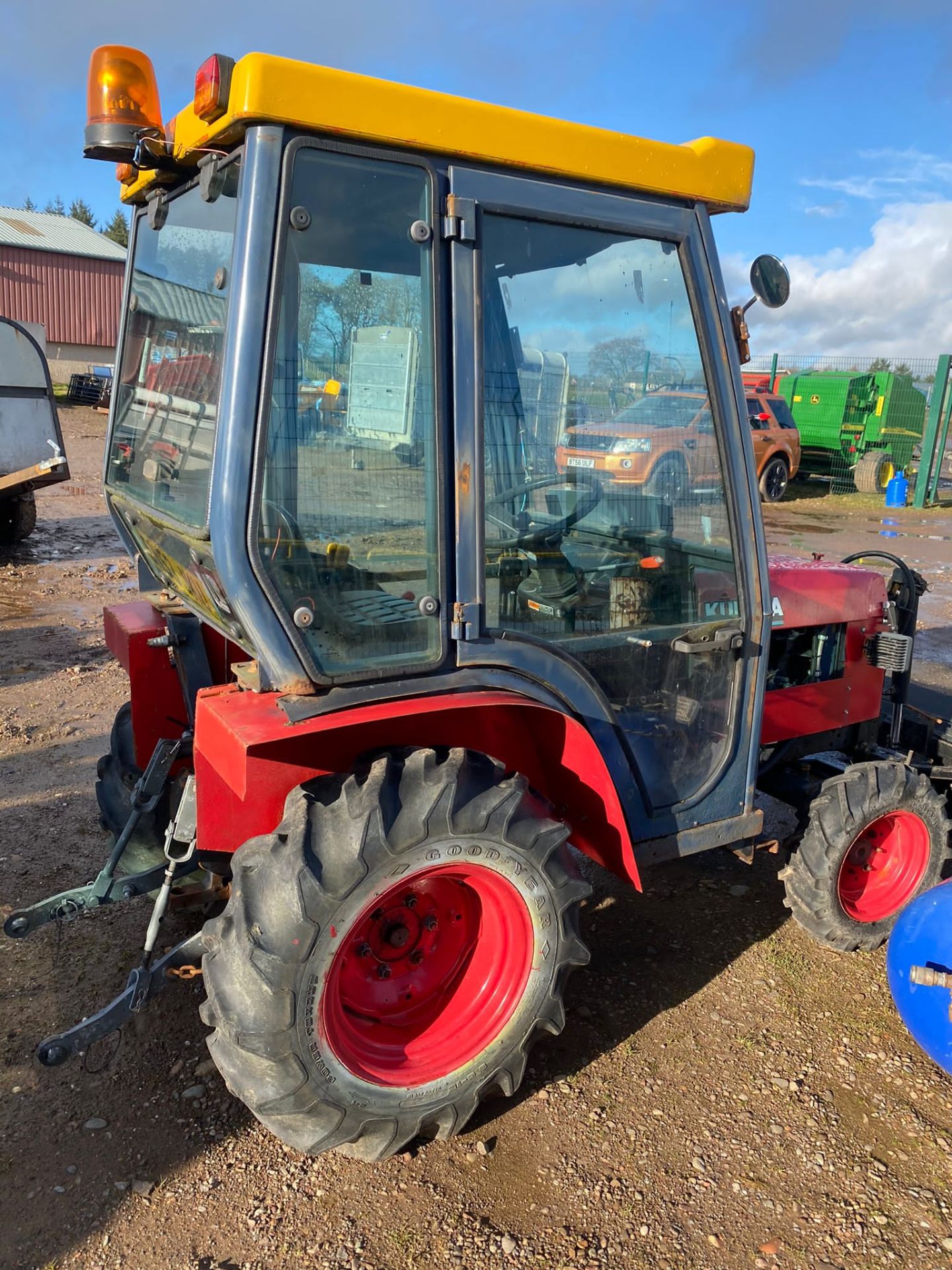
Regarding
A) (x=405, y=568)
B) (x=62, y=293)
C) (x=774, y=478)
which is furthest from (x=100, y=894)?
(x=62, y=293)

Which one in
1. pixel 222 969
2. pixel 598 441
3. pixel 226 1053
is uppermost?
pixel 598 441

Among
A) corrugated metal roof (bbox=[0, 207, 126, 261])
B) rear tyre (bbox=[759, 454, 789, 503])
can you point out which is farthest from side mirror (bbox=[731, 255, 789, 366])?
corrugated metal roof (bbox=[0, 207, 126, 261])

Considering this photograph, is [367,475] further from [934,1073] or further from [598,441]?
[934,1073]

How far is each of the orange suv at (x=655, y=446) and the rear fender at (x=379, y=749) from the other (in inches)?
27.4

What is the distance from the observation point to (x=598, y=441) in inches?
101

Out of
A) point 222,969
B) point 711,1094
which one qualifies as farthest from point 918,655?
point 222,969

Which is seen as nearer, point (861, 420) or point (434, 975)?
point (434, 975)

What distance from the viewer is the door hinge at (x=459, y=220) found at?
7.05ft

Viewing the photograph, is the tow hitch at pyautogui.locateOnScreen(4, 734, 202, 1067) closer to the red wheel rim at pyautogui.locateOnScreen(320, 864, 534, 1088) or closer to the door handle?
the red wheel rim at pyautogui.locateOnScreen(320, 864, 534, 1088)

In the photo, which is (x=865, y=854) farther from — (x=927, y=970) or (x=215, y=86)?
(x=215, y=86)

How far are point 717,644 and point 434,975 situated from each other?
4.05 feet

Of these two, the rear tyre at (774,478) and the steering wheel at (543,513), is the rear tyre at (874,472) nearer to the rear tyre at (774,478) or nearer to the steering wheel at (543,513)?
the rear tyre at (774,478)

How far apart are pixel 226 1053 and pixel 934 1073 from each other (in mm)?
2094

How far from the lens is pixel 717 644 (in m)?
2.80
